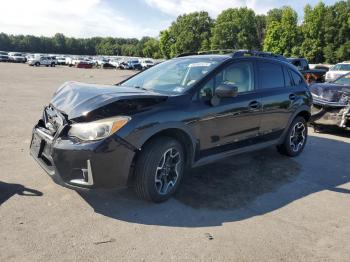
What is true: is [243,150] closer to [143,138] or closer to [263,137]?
[263,137]

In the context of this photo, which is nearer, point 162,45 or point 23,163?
point 23,163

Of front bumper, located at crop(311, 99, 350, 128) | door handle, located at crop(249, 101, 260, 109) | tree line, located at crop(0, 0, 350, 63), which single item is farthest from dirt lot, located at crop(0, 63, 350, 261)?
tree line, located at crop(0, 0, 350, 63)

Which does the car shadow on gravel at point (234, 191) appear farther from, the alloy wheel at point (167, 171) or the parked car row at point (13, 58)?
the parked car row at point (13, 58)

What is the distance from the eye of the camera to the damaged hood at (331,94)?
27.7 ft

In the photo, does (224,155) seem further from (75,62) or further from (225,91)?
(75,62)

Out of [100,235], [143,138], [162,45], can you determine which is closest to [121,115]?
[143,138]

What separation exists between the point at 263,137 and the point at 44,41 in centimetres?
15524

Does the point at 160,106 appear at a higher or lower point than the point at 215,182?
higher

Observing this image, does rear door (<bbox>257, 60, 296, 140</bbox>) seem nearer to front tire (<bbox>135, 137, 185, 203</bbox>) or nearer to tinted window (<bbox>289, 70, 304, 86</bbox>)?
tinted window (<bbox>289, 70, 304, 86</bbox>)

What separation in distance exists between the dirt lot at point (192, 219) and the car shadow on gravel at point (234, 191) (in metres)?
0.01

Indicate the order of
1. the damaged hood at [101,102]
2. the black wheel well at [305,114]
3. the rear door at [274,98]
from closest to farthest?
the damaged hood at [101,102]
the rear door at [274,98]
the black wheel well at [305,114]

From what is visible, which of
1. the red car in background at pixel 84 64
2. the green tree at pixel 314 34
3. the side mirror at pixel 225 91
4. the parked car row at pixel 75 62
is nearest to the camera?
the side mirror at pixel 225 91

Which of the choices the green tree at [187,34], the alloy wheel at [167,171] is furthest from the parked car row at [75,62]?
the green tree at [187,34]

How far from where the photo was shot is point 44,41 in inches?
5778
